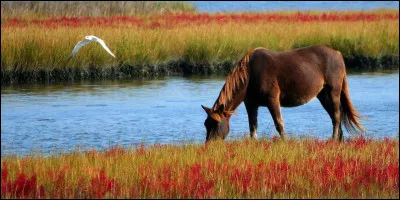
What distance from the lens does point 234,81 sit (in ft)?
35.2

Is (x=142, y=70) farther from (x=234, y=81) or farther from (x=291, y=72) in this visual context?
(x=234, y=81)

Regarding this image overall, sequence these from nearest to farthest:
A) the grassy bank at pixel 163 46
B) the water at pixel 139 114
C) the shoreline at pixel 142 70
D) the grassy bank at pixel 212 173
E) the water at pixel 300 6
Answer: the grassy bank at pixel 212 173 < the water at pixel 139 114 < the shoreline at pixel 142 70 < the grassy bank at pixel 163 46 < the water at pixel 300 6

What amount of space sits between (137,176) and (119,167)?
1.40 ft

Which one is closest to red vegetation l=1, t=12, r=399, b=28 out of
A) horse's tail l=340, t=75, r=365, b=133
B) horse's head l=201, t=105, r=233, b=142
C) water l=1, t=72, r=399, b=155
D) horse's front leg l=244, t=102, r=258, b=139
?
water l=1, t=72, r=399, b=155

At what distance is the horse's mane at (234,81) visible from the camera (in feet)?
34.9

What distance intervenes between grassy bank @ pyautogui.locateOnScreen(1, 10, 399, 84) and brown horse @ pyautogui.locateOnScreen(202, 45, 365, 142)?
9263 mm

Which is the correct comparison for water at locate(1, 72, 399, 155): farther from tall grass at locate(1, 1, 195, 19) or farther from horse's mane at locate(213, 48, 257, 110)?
tall grass at locate(1, 1, 195, 19)

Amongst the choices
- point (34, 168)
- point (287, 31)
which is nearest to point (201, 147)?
point (34, 168)

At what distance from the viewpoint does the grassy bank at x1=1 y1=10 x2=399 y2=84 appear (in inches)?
781

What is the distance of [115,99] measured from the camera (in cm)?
1744

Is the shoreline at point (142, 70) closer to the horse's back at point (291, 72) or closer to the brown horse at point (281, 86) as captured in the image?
the brown horse at point (281, 86)

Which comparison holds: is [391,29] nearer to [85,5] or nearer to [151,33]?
[151,33]

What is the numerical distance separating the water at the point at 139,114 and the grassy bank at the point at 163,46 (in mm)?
818

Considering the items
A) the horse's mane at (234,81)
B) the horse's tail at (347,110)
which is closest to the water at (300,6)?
the horse's tail at (347,110)
